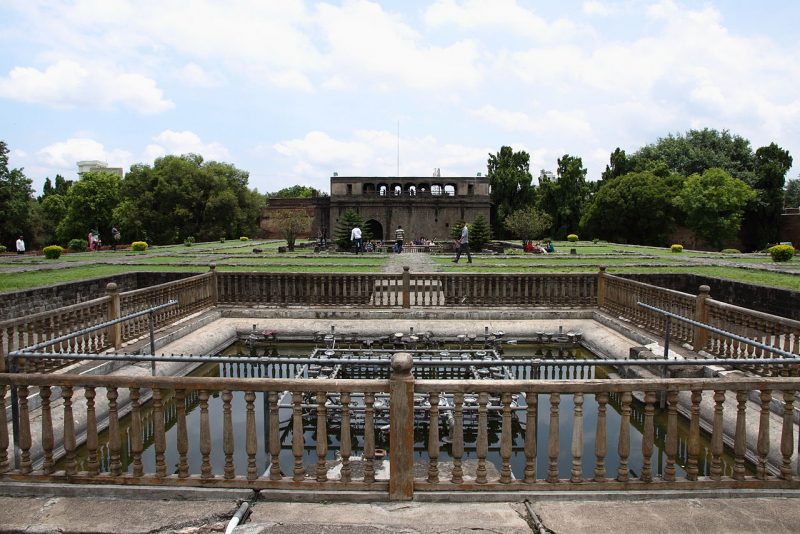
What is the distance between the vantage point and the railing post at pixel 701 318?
7.13 metres

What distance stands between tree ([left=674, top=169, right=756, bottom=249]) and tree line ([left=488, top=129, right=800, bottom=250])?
6cm

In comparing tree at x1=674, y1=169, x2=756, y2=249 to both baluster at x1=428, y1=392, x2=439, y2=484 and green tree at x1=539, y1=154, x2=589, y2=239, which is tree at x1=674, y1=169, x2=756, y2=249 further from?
baluster at x1=428, y1=392, x2=439, y2=484

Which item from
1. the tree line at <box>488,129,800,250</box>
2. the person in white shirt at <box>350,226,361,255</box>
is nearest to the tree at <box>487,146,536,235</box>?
the tree line at <box>488,129,800,250</box>

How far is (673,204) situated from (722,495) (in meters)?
39.7

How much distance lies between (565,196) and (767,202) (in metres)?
14.2

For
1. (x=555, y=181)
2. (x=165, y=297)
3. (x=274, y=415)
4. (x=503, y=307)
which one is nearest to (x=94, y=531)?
(x=274, y=415)

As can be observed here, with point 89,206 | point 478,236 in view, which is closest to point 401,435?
point 478,236

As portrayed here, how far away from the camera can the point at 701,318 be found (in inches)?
296

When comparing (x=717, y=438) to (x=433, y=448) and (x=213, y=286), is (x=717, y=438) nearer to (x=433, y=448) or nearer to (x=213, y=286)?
(x=433, y=448)

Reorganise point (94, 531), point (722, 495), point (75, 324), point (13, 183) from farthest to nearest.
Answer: point (13, 183), point (75, 324), point (722, 495), point (94, 531)

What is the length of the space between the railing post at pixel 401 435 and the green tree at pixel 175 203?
4016 cm

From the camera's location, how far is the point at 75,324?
23.4ft

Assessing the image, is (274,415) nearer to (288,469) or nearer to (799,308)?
(288,469)

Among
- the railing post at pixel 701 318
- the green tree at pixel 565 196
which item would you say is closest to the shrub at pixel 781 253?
the railing post at pixel 701 318
